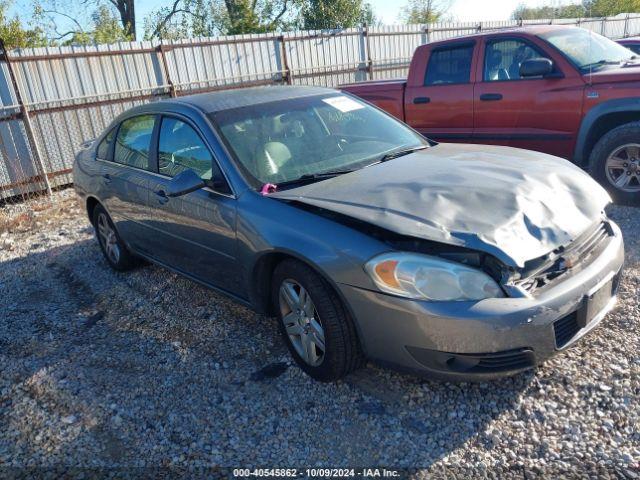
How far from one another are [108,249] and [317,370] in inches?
124

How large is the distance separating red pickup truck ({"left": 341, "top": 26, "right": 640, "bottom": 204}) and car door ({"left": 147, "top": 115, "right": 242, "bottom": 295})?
12.5 ft

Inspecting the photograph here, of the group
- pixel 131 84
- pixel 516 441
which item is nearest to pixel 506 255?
pixel 516 441

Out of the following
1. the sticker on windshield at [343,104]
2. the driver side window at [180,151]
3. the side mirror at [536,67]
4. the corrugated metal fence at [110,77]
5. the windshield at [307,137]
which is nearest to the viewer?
the windshield at [307,137]

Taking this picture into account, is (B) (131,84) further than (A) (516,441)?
Yes

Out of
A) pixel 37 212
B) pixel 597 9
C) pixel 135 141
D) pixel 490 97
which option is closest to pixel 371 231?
pixel 135 141

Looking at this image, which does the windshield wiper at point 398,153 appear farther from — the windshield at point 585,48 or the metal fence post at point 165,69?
the metal fence post at point 165,69

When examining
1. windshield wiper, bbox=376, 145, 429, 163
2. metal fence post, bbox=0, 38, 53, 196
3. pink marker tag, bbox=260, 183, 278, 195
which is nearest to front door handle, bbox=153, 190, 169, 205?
pink marker tag, bbox=260, 183, 278, 195

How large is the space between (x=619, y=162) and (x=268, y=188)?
3982mm

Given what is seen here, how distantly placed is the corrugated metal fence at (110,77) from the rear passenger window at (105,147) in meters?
4.43

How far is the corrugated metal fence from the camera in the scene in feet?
28.3

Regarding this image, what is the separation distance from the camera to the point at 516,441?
2490 millimetres

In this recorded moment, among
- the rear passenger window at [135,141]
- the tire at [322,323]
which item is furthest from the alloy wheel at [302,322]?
the rear passenger window at [135,141]

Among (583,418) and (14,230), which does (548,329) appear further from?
(14,230)

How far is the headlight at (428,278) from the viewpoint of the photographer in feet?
8.11
